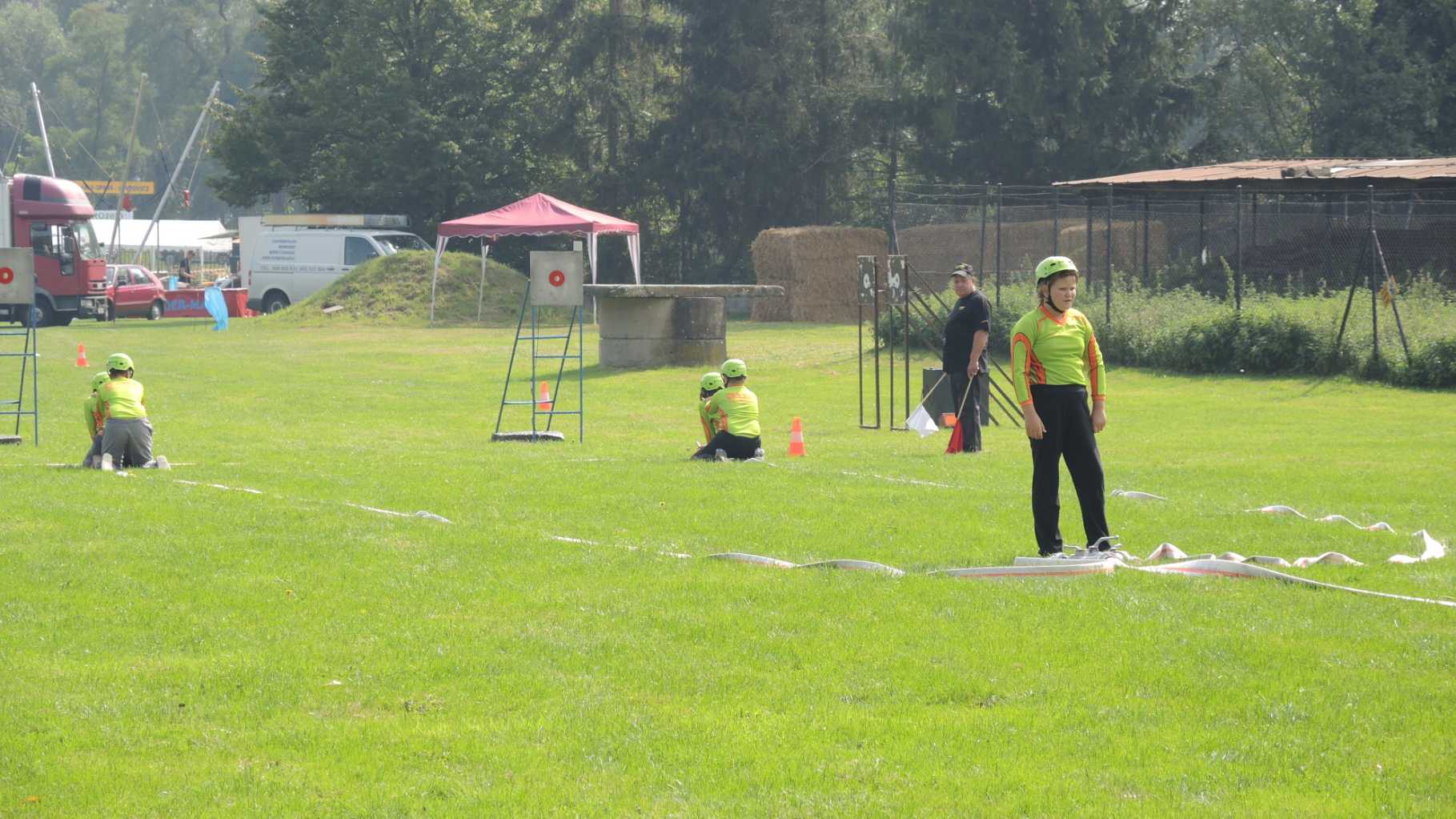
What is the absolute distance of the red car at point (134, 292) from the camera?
53.9 m

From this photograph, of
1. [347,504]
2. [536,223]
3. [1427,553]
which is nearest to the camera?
[1427,553]

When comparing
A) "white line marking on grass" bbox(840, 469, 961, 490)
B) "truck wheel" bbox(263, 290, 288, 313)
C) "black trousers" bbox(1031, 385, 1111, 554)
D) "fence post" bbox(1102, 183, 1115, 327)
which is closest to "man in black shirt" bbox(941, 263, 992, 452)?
"white line marking on grass" bbox(840, 469, 961, 490)

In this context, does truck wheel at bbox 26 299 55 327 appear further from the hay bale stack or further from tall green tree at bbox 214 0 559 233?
the hay bale stack

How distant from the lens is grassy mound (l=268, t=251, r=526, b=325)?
46.8 m

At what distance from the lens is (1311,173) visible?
1329 inches

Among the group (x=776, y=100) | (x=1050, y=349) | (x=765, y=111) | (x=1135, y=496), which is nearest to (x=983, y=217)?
(x=1135, y=496)

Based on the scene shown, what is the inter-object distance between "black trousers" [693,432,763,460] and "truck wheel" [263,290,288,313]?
39.9m

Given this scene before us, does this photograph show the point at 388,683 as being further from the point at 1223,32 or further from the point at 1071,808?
the point at 1223,32

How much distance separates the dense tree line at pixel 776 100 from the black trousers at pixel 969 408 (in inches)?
1180

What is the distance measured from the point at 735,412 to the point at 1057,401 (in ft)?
21.9

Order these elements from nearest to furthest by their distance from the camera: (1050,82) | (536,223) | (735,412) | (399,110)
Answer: (735,412)
(536,223)
(1050,82)
(399,110)

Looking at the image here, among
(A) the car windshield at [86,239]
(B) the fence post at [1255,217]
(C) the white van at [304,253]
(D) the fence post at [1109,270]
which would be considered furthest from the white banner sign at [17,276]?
(C) the white van at [304,253]

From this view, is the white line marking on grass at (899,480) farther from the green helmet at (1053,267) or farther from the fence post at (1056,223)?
the fence post at (1056,223)

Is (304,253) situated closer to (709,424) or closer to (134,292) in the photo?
(134,292)
